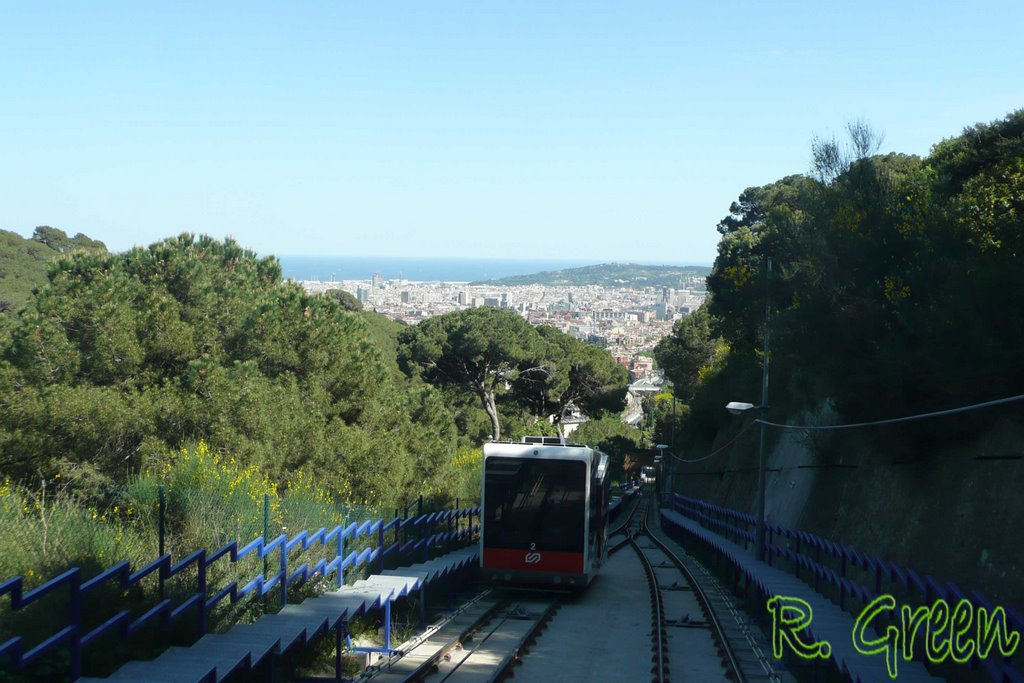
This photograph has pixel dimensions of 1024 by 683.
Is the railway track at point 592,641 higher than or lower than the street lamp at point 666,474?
higher

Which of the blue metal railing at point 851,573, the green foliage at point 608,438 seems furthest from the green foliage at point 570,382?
the blue metal railing at point 851,573

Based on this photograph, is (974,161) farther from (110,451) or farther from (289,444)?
(110,451)

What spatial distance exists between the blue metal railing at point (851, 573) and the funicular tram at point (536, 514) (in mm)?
3428

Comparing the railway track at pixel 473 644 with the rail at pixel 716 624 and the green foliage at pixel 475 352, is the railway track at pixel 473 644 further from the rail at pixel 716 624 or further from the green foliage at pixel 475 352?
the green foliage at pixel 475 352

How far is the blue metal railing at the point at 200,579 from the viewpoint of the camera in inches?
267

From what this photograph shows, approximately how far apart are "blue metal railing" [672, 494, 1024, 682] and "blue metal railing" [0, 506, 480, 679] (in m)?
5.76

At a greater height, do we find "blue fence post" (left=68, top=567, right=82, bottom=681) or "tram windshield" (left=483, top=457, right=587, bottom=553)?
"blue fence post" (left=68, top=567, right=82, bottom=681)

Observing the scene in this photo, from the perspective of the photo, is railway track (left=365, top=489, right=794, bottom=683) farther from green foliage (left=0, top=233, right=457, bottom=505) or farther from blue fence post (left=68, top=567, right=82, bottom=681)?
green foliage (left=0, top=233, right=457, bottom=505)

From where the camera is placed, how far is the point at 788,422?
3456 centimetres

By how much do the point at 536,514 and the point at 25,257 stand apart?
5493cm

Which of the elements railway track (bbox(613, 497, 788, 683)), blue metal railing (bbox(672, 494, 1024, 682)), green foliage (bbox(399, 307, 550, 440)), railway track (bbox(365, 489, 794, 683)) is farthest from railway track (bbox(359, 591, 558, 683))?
green foliage (bbox(399, 307, 550, 440))

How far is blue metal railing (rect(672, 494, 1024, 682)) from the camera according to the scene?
882 cm

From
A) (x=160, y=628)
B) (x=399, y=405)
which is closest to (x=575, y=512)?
(x=160, y=628)

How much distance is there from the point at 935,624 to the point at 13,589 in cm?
795
